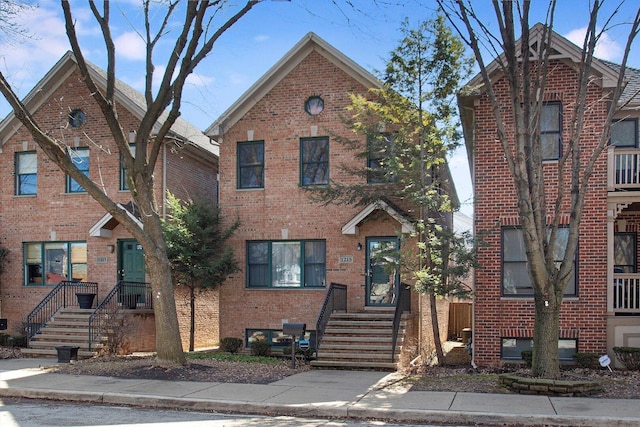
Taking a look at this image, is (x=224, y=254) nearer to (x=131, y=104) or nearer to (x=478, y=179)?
(x=131, y=104)

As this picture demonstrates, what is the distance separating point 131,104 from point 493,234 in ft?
36.9

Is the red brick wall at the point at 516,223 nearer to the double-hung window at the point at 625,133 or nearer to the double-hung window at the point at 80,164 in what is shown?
the double-hung window at the point at 625,133

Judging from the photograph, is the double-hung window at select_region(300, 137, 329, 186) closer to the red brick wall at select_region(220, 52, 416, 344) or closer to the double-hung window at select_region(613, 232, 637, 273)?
the red brick wall at select_region(220, 52, 416, 344)

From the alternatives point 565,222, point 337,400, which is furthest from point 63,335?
point 565,222

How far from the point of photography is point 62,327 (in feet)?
59.5

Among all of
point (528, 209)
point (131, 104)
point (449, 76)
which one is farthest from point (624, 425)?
point (131, 104)

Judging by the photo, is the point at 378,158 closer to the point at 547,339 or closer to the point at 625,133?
the point at 625,133

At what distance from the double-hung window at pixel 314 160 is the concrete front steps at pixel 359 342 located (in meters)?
3.97

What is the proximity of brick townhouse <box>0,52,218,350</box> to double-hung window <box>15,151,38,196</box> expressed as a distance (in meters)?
0.03

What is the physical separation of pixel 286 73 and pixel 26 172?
9267mm

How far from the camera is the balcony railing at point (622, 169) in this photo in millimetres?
15172

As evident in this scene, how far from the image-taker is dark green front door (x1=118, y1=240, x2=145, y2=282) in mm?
19938

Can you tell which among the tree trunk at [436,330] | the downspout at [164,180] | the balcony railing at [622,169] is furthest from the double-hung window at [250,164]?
the balcony railing at [622,169]

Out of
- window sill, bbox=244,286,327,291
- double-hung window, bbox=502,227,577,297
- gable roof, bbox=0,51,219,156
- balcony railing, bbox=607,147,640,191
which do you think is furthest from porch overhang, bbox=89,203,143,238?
balcony railing, bbox=607,147,640,191
